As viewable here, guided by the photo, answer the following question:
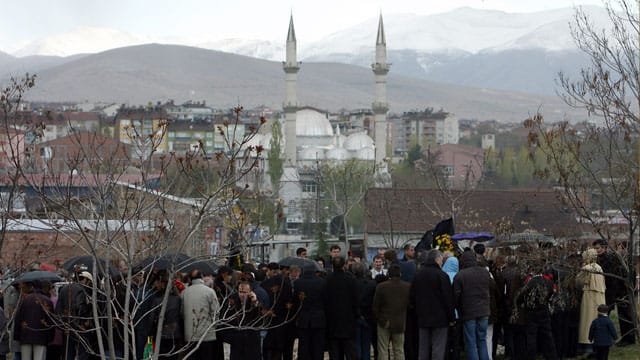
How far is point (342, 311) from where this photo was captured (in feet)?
47.8

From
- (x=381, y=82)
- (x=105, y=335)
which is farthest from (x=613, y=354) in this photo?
(x=381, y=82)

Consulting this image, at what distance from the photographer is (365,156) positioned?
11281 cm

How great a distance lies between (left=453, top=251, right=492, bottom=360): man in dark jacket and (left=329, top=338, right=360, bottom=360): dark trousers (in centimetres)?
128

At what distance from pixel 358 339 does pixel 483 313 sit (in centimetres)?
163

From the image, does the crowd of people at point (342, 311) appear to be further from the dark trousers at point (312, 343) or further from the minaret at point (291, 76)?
the minaret at point (291, 76)

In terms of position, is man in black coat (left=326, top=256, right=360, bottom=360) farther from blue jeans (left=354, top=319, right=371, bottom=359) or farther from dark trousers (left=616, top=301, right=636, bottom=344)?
dark trousers (left=616, top=301, right=636, bottom=344)

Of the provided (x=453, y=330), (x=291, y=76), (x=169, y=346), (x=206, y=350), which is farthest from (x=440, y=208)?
(x=291, y=76)

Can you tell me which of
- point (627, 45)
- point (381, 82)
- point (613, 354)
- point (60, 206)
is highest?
point (381, 82)

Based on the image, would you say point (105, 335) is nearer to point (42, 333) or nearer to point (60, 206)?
point (42, 333)

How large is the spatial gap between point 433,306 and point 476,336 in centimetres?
65

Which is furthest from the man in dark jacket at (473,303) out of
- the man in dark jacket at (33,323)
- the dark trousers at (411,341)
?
the man in dark jacket at (33,323)

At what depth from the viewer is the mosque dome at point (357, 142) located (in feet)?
393

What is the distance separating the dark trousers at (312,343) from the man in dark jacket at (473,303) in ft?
5.20

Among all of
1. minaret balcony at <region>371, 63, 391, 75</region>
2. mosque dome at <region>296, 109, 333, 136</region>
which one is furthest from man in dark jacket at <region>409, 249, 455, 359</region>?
mosque dome at <region>296, 109, 333, 136</region>
